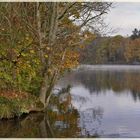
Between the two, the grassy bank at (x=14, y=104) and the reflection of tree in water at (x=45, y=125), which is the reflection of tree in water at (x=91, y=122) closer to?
the reflection of tree in water at (x=45, y=125)

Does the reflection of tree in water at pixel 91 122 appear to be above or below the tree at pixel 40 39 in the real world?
below

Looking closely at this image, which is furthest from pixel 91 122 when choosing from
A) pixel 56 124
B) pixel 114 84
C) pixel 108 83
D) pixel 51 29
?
pixel 108 83

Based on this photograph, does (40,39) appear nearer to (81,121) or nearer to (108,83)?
(81,121)

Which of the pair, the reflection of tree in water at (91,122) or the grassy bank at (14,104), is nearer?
the reflection of tree in water at (91,122)

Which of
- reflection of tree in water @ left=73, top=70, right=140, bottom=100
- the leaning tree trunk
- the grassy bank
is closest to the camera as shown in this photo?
the grassy bank

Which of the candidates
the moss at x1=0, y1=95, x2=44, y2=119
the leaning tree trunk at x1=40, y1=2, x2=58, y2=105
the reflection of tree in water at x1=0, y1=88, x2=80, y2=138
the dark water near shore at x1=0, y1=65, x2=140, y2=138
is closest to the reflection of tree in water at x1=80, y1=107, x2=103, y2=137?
the dark water near shore at x1=0, y1=65, x2=140, y2=138

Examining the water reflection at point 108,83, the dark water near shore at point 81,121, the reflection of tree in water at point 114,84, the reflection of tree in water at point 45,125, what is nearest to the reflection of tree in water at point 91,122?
the dark water near shore at point 81,121

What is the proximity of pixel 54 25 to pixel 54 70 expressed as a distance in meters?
1.87

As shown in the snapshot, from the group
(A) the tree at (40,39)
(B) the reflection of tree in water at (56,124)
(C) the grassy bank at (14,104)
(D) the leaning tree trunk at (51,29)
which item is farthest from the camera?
(D) the leaning tree trunk at (51,29)

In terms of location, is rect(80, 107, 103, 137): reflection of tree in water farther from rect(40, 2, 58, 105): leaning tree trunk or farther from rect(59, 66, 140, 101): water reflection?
rect(59, 66, 140, 101): water reflection

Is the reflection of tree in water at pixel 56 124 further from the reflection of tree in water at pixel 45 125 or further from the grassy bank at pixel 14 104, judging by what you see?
the grassy bank at pixel 14 104

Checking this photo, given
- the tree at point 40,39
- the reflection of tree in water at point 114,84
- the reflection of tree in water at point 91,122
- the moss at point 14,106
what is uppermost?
the tree at point 40,39

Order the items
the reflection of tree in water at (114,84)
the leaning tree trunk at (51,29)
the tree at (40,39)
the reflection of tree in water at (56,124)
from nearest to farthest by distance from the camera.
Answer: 1. the reflection of tree in water at (56,124)
2. the tree at (40,39)
3. the leaning tree trunk at (51,29)
4. the reflection of tree in water at (114,84)

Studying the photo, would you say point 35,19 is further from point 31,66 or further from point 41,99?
point 41,99
